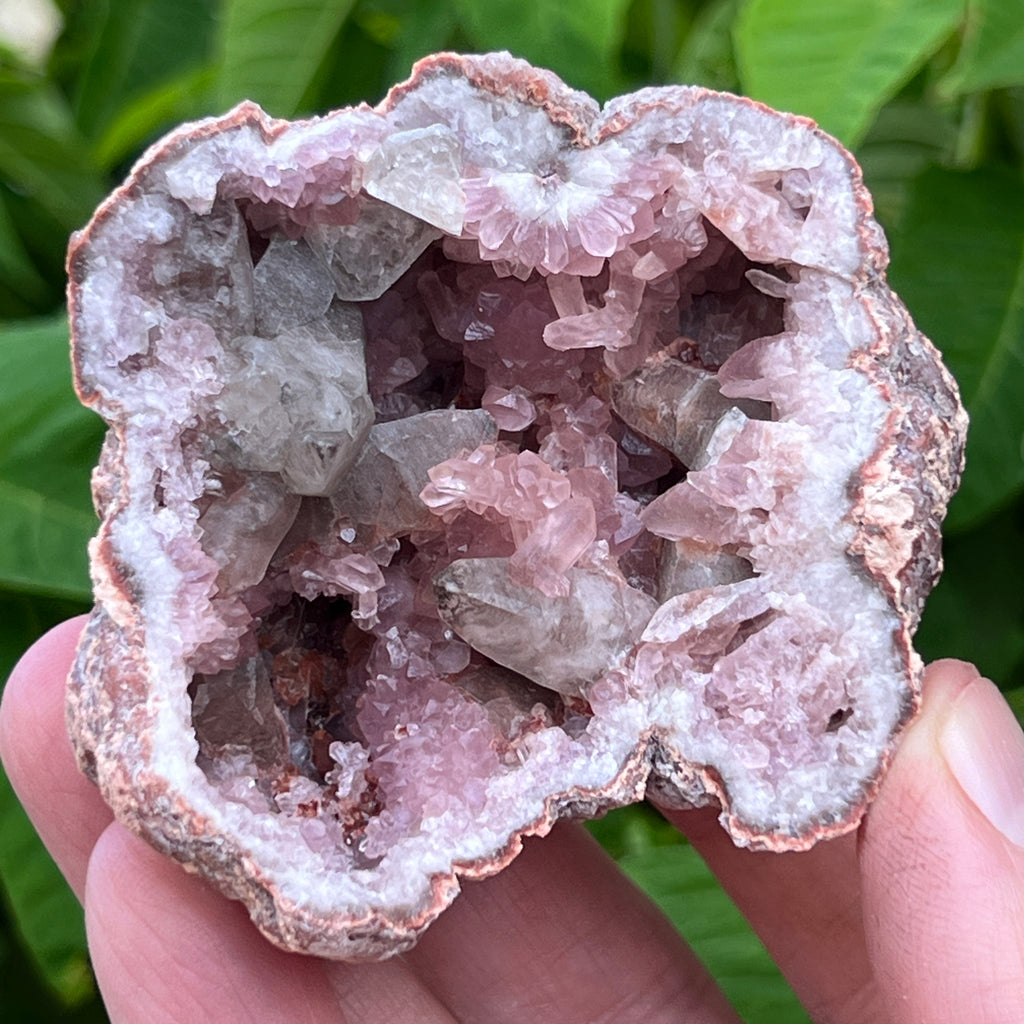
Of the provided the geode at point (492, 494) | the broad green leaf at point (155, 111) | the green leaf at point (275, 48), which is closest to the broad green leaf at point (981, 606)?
the geode at point (492, 494)

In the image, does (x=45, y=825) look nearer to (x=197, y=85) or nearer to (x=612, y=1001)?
(x=612, y=1001)

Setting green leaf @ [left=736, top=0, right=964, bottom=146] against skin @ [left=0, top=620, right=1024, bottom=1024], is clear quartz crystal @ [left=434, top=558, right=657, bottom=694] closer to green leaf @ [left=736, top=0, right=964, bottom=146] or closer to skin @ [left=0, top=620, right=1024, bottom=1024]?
skin @ [left=0, top=620, right=1024, bottom=1024]

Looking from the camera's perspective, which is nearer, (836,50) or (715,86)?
(836,50)

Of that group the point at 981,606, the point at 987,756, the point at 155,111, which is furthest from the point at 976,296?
the point at 155,111

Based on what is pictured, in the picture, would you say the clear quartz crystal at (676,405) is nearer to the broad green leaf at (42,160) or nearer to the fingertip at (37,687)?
the fingertip at (37,687)

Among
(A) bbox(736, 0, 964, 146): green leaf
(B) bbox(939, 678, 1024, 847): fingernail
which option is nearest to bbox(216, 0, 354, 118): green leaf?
(A) bbox(736, 0, 964, 146): green leaf

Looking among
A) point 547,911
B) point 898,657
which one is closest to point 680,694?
point 898,657

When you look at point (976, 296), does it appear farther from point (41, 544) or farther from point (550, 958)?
point (41, 544)
